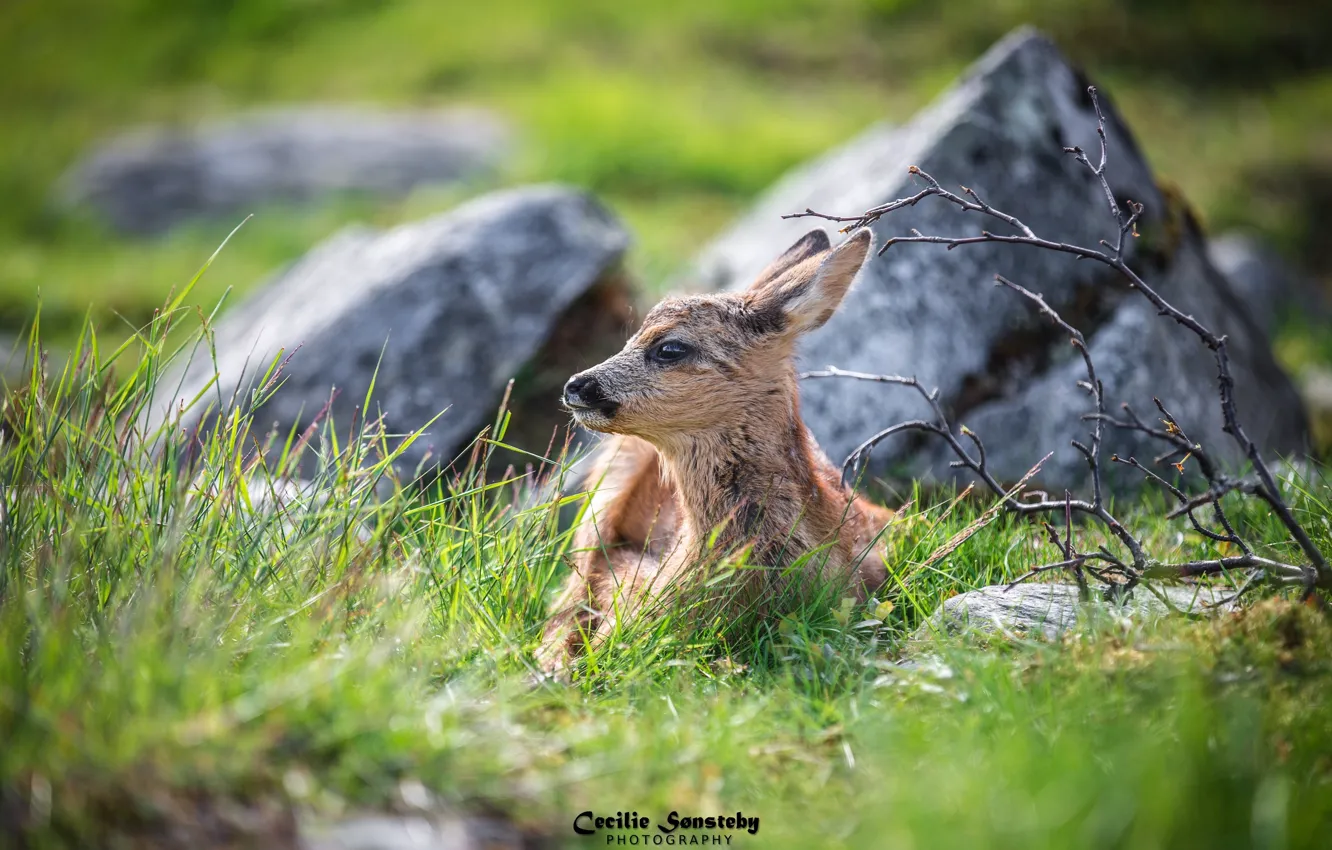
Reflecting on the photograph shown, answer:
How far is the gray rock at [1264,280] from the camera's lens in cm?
962

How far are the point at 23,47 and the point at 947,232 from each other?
2151 cm

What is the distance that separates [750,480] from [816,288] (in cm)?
80

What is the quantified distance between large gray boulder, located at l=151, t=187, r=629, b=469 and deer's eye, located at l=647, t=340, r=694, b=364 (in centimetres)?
175

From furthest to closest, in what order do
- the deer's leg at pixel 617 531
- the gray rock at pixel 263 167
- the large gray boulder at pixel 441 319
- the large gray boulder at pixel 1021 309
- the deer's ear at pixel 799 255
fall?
the gray rock at pixel 263 167 < the large gray boulder at pixel 441 319 < the large gray boulder at pixel 1021 309 < the deer's ear at pixel 799 255 < the deer's leg at pixel 617 531

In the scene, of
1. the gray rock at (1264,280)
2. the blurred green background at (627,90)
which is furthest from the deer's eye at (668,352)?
the gray rock at (1264,280)

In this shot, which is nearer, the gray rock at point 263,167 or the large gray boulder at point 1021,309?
the large gray boulder at point 1021,309

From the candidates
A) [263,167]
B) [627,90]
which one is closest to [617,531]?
[263,167]

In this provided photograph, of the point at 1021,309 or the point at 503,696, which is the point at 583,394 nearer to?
the point at 503,696

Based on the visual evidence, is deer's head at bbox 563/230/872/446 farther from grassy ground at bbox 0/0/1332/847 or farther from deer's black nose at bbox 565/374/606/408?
grassy ground at bbox 0/0/1332/847

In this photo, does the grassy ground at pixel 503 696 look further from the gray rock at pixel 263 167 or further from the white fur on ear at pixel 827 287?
the gray rock at pixel 263 167

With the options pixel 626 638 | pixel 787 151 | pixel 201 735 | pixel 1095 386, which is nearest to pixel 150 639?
pixel 201 735

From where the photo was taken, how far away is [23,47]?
21250mm

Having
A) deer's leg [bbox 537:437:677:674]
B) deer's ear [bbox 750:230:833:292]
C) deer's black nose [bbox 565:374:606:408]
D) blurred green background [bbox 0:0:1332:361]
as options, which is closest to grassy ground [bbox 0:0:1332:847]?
deer's leg [bbox 537:437:677:674]

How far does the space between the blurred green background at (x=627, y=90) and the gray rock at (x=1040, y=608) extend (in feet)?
16.7
